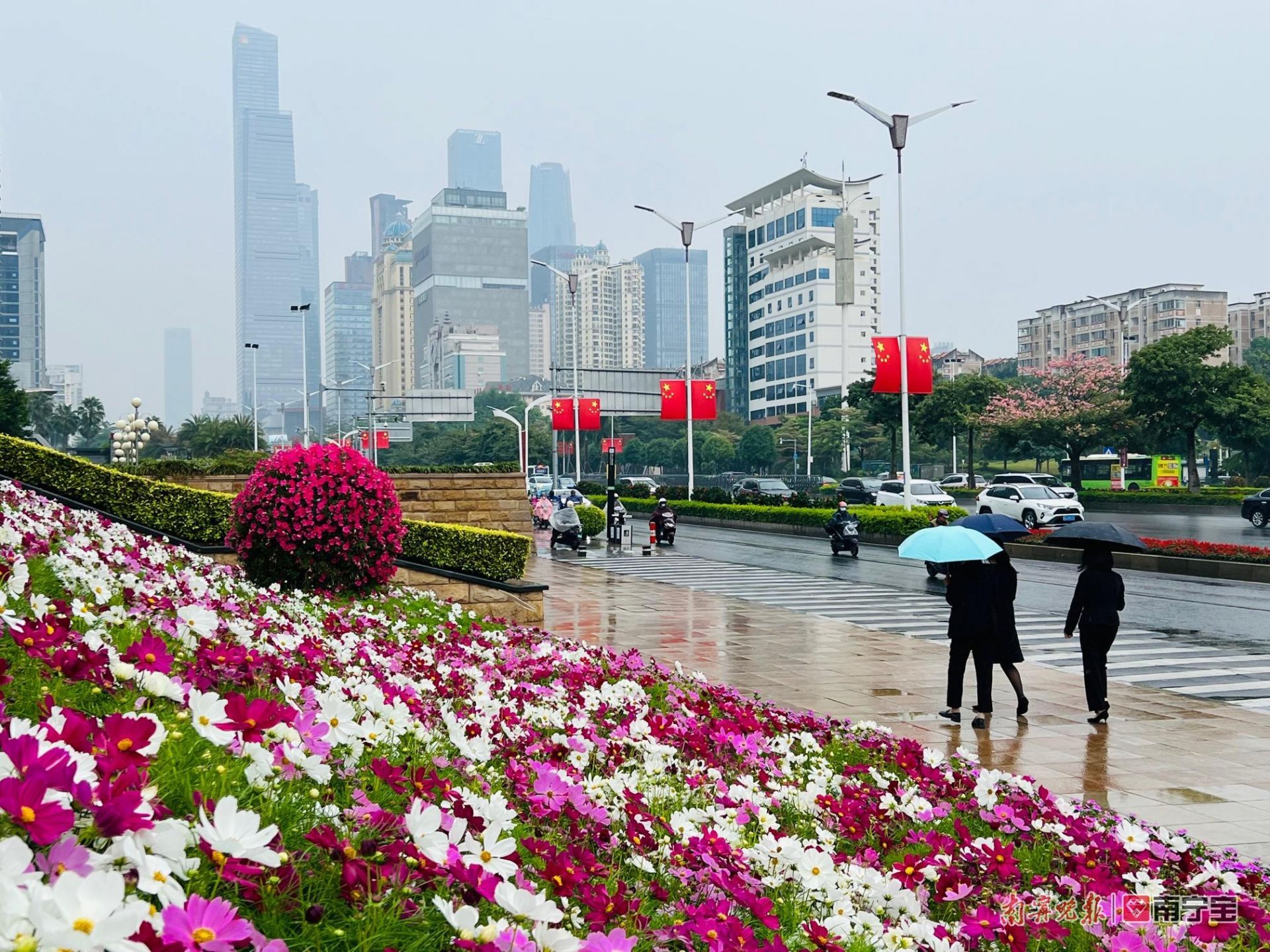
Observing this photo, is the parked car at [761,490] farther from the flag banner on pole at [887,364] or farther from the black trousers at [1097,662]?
the black trousers at [1097,662]

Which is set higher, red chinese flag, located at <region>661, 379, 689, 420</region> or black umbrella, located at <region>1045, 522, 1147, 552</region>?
red chinese flag, located at <region>661, 379, 689, 420</region>

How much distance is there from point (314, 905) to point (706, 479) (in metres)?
78.1

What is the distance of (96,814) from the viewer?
1.88 m

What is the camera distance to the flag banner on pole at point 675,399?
39.7 meters

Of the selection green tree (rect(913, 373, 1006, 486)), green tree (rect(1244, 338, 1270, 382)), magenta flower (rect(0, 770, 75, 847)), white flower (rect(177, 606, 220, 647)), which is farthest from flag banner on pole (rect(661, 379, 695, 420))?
green tree (rect(1244, 338, 1270, 382))

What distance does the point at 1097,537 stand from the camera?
9.23 meters

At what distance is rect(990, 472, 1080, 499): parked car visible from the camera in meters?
37.0

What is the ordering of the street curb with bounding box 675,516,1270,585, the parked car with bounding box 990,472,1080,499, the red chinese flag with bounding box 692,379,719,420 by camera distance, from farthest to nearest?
1. the red chinese flag with bounding box 692,379,719,420
2. the parked car with bounding box 990,472,1080,499
3. the street curb with bounding box 675,516,1270,585

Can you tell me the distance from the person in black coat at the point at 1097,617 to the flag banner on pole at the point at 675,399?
99.8ft

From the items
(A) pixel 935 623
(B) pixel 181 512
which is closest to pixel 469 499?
(B) pixel 181 512

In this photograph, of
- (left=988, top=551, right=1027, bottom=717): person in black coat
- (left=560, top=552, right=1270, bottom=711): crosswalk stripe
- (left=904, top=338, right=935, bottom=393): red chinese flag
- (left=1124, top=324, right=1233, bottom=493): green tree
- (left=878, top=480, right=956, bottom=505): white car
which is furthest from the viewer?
(left=1124, top=324, right=1233, bottom=493): green tree

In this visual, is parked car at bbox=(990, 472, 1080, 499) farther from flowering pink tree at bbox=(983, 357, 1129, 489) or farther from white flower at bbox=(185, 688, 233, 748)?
white flower at bbox=(185, 688, 233, 748)

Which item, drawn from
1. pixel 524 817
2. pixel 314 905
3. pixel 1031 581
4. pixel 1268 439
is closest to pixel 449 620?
pixel 524 817

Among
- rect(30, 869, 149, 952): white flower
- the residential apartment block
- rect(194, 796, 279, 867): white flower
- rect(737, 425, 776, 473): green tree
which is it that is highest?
the residential apartment block
